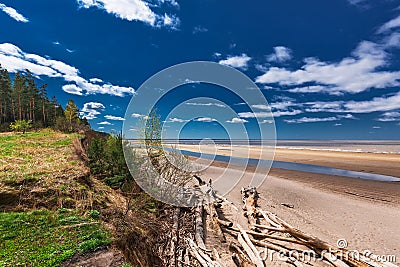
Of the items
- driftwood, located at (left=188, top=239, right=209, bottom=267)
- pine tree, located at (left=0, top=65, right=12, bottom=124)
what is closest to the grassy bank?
driftwood, located at (left=188, top=239, right=209, bottom=267)

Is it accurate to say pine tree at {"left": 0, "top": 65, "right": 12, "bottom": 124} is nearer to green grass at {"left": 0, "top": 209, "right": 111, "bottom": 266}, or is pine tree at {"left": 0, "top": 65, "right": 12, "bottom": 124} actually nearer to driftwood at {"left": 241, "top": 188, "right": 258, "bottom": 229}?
green grass at {"left": 0, "top": 209, "right": 111, "bottom": 266}

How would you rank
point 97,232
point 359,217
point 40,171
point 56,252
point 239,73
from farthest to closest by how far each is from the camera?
point 239,73 → point 359,217 → point 40,171 → point 97,232 → point 56,252

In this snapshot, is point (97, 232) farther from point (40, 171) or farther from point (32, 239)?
point (40, 171)

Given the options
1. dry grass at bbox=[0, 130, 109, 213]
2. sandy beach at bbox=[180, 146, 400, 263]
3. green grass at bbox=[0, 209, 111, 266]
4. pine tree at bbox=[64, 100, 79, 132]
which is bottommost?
sandy beach at bbox=[180, 146, 400, 263]

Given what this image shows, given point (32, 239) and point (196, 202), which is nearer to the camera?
point (32, 239)

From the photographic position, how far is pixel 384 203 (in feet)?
39.9

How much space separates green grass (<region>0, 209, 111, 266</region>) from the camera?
4.46 m

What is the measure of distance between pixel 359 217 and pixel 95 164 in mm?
14693

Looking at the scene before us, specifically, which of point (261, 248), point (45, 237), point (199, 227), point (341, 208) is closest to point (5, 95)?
point (45, 237)

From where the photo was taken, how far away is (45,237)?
208 inches

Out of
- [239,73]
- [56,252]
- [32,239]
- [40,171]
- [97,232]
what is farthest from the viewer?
[239,73]

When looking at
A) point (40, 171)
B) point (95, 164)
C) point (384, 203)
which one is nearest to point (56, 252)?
point (40, 171)

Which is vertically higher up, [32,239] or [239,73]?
[239,73]

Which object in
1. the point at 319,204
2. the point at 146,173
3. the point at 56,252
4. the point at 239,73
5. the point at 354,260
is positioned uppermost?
the point at 239,73
